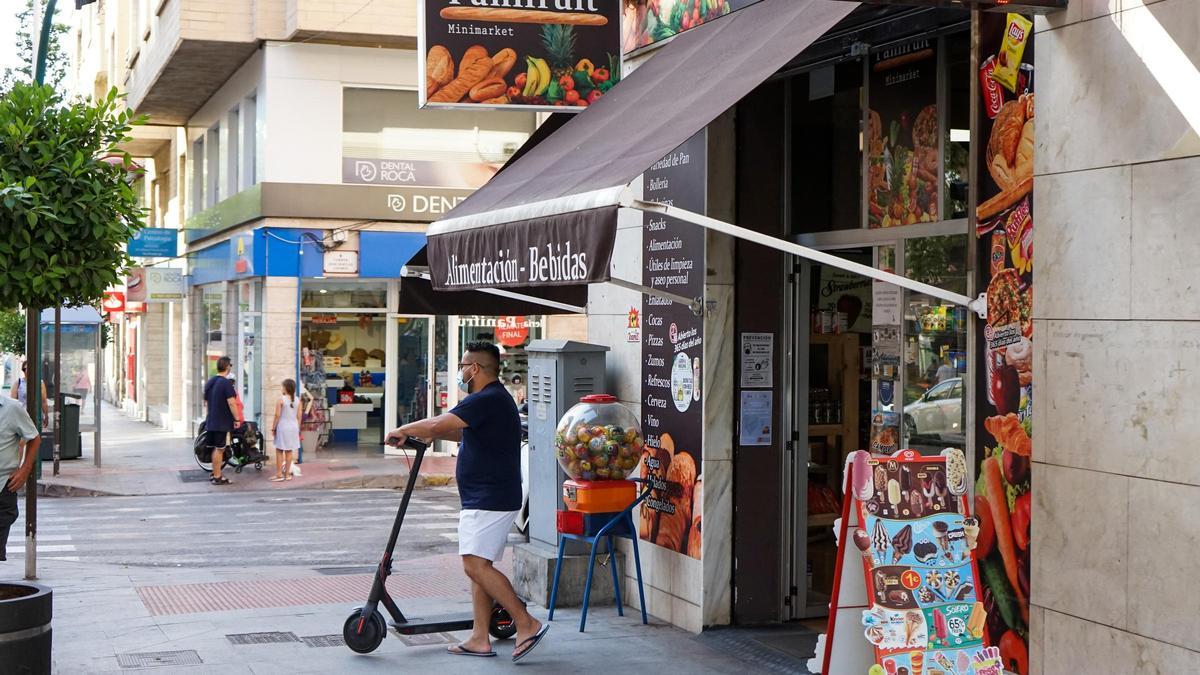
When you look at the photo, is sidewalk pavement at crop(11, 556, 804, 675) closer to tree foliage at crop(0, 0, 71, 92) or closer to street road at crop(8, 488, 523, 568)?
street road at crop(8, 488, 523, 568)

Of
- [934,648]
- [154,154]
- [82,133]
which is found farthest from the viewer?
[154,154]

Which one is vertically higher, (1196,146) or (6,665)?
(1196,146)

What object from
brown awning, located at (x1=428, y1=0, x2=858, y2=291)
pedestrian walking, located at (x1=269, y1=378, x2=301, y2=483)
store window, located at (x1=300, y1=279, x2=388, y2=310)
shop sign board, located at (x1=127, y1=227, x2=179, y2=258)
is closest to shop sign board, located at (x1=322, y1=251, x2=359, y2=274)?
store window, located at (x1=300, y1=279, x2=388, y2=310)

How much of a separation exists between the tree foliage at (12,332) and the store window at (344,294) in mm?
13455

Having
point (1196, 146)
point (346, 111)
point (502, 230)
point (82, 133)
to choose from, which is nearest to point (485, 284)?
point (502, 230)

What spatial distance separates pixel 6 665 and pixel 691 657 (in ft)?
12.7

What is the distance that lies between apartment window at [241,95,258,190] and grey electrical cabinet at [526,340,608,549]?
15397 mm

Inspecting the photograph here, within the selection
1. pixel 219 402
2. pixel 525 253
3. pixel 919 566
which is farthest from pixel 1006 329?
pixel 219 402

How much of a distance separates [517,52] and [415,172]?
46.7ft

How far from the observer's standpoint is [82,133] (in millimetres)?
10461

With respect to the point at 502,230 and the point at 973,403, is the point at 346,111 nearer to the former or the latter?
the point at 502,230

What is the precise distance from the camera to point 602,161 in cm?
696

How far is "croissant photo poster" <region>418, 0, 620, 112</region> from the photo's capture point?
9.64m

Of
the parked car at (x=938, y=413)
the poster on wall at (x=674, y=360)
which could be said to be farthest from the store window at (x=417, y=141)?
the parked car at (x=938, y=413)
